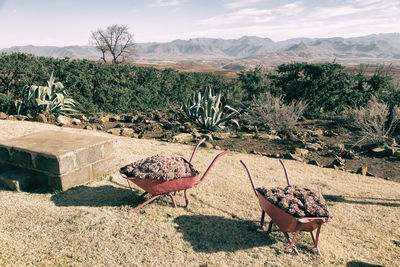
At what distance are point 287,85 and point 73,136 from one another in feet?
27.8

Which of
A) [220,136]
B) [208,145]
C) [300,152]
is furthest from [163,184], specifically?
[220,136]

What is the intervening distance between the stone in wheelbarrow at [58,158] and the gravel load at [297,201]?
2.56 meters

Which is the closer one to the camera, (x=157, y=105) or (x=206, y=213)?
(x=206, y=213)

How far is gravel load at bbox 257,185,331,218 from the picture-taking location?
2.68m

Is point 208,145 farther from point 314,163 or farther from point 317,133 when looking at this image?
point 317,133

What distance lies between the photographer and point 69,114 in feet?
28.2

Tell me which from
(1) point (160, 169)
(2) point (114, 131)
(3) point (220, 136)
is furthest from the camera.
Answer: (3) point (220, 136)

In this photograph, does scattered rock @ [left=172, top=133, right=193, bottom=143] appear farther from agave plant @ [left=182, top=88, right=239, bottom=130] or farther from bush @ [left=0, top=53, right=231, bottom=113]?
bush @ [left=0, top=53, right=231, bottom=113]

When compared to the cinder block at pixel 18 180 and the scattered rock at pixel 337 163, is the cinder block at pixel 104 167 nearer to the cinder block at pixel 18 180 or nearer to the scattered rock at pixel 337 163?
the cinder block at pixel 18 180

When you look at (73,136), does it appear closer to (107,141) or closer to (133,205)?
(107,141)

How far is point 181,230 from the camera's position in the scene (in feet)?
10.5

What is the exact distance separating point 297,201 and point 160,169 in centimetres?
157

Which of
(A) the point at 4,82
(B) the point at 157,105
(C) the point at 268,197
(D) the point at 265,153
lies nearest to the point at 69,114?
(A) the point at 4,82

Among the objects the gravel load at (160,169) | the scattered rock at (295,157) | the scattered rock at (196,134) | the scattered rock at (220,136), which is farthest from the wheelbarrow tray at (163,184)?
the scattered rock at (220,136)
